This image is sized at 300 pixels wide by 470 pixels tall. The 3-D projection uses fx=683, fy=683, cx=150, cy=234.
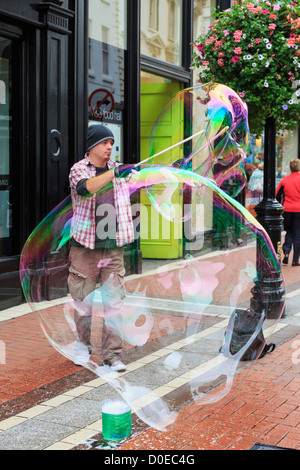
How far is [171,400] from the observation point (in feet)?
13.0

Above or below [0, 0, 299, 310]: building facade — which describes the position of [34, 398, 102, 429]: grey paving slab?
below

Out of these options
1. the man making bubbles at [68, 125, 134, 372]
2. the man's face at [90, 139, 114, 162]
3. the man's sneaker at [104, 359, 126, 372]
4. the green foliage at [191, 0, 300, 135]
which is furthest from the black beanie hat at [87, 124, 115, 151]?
the green foliage at [191, 0, 300, 135]

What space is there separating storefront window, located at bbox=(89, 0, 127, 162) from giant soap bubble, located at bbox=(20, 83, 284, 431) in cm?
546

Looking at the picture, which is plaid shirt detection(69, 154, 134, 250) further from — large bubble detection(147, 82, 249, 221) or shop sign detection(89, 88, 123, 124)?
shop sign detection(89, 88, 123, 124)

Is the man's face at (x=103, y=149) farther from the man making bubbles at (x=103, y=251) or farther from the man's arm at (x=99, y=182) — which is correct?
the man's arm at (x=99, y=182)

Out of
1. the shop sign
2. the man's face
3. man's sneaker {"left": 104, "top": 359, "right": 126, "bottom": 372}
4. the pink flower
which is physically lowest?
man's sneaker {"left": 104, "top": 359, "right": 126, "bottom": 372}

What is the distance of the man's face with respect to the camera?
5016mm

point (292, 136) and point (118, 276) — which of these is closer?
point (118, 276)

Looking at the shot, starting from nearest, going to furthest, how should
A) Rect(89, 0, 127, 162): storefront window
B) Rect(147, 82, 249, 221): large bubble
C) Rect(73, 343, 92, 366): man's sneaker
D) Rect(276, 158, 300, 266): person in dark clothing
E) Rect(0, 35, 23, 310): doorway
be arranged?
Rect(73, 343, 92, 366): man's sneaker, Rect(147, 82, 249, 221): large bubble, Rect(0, 35, 23, 310): doorway, Rect(89, 0, 127, 162): storefront window, Rect(276, 158, 300, 266): person in dark clothing

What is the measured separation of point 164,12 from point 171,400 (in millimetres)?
9218

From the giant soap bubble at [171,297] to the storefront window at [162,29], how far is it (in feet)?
23.7

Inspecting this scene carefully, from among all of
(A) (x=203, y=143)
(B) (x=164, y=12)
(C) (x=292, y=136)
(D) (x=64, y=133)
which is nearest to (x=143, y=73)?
(B) (x=164, y=12)

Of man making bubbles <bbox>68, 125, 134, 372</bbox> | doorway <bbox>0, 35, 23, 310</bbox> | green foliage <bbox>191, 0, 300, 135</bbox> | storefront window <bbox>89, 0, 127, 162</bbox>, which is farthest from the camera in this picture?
storefront window <bbox>89, 0, 127, 162</bbox>
